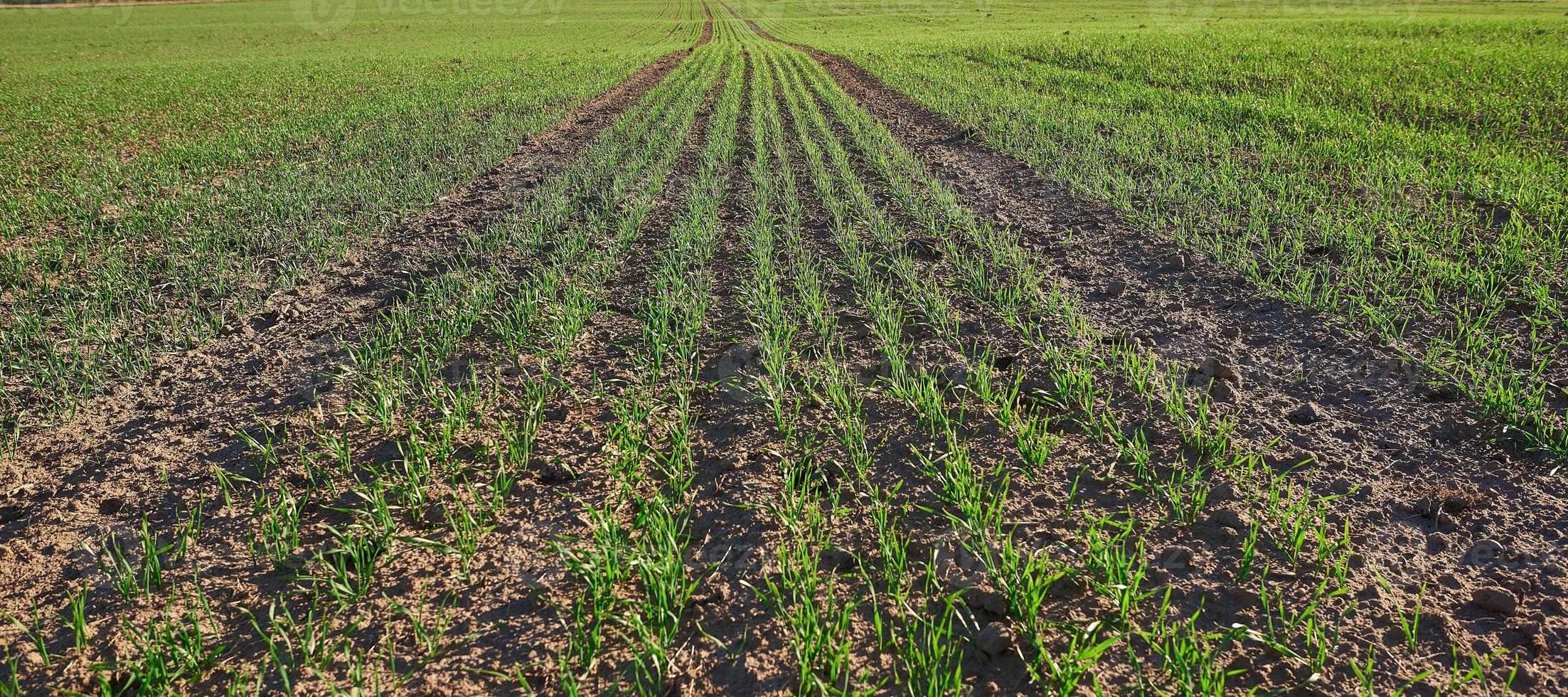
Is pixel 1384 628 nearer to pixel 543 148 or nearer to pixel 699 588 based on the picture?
pixel 699 588

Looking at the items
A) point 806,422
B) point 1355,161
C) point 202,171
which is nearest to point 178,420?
point 806,422

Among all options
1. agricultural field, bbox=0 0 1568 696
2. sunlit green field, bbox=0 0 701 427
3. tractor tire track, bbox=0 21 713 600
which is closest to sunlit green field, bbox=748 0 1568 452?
agricultural field, bbox=0 0 1568 696

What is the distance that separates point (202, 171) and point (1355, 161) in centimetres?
1298

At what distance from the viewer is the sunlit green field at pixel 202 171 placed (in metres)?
4.63

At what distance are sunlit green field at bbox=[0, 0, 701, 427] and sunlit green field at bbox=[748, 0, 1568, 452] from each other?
6830mm

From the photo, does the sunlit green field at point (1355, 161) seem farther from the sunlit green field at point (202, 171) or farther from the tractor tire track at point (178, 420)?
the sunlit green field at point (202, 171)

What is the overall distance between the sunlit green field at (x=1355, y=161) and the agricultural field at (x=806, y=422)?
0.20ft

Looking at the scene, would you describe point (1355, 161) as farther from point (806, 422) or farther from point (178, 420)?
point (178, 420)

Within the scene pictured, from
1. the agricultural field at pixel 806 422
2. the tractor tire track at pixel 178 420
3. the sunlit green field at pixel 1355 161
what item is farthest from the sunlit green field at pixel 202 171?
the sunlit green field at pixel 1355 161

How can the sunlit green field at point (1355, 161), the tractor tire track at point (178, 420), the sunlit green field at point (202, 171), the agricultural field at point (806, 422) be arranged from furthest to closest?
the sunlit green field at point (202, 171) → the sunlit green field at point (1355, 161) → the tractor tire track at point (178, 420) → the agricultural field at point (806, 422)

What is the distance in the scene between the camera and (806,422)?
3.39 meters

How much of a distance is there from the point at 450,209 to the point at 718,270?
3.49m

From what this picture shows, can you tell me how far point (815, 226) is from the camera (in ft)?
21.3

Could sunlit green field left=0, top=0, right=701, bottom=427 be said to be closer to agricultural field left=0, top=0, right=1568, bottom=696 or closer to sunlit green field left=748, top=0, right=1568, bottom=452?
agricultural field left=0, top=0, right=1568, bottom=696
